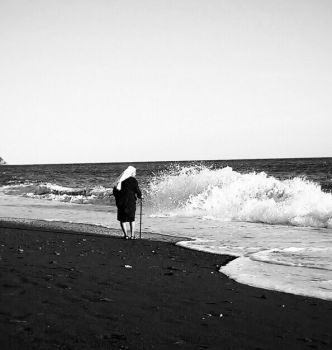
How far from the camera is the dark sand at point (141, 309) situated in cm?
346

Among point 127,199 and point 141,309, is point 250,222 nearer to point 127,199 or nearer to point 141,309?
point 127,199

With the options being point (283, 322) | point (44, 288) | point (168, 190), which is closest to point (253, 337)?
point (283, 322)

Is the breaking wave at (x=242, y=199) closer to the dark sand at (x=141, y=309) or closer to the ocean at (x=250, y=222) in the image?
the ocean at (x=250, y=222)

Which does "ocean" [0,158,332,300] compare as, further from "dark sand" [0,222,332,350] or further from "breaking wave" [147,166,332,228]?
"dark sand" [0,222,332,350]

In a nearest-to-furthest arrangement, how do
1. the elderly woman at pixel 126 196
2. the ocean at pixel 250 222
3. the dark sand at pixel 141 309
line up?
the dark sand at pixel 141 309
the ocean at pixel 250 222
the elderly woman at pixel 126 196

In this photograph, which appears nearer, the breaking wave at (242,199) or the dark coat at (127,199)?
the dark coat at (127,199)

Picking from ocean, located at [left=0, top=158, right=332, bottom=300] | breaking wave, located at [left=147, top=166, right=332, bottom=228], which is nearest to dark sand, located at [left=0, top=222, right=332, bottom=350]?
ocean, located at [left=0, top=158, right=332, bottom=300]

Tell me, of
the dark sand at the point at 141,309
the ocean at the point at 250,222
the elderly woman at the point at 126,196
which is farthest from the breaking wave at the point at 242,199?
the dark sand at the point at 141,309

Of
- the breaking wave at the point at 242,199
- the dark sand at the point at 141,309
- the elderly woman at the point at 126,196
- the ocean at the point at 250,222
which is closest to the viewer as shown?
the dark sand at the point at 141,309

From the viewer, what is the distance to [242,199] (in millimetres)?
18312

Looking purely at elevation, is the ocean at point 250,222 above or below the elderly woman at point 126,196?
below

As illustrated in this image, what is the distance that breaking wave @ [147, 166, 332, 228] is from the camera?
45.5 ft

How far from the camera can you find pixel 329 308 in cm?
464

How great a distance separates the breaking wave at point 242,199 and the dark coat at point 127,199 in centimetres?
596
